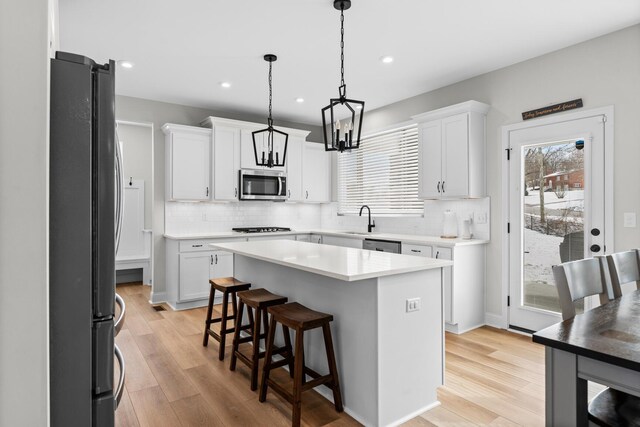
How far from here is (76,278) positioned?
4.04 feet

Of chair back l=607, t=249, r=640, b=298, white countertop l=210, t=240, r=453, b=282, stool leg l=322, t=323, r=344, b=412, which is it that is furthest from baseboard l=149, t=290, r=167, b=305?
chair back l=607, t=249, r=640, b=298

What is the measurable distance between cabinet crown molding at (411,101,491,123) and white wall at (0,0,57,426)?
12.5 ft

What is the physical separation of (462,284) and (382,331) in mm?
2079

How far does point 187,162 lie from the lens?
504cm

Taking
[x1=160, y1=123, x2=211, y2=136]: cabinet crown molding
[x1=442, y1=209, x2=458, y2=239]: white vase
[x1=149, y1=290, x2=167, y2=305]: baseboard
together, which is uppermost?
[x1=160, y1=123, x2=211, y2=136]: cabinet crown molding

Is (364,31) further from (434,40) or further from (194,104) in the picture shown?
(194,104)

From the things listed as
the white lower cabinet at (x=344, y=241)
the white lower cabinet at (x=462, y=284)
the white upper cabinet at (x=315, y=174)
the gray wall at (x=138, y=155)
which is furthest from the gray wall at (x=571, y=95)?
the gray wall at (x=138, y=155)

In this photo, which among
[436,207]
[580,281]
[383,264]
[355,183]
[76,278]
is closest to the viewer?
[76,278]

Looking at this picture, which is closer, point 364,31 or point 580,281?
point 580,281

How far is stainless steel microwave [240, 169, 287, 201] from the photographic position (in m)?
5.46

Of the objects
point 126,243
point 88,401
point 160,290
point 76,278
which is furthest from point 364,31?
point 126,243

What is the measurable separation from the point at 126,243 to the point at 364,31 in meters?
5.39

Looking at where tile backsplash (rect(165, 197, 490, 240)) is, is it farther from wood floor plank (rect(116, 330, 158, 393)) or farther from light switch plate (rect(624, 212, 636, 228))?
wood floor plank (rect(116, 330, 158, 393))

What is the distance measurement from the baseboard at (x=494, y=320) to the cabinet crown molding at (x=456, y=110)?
2.23 meters
